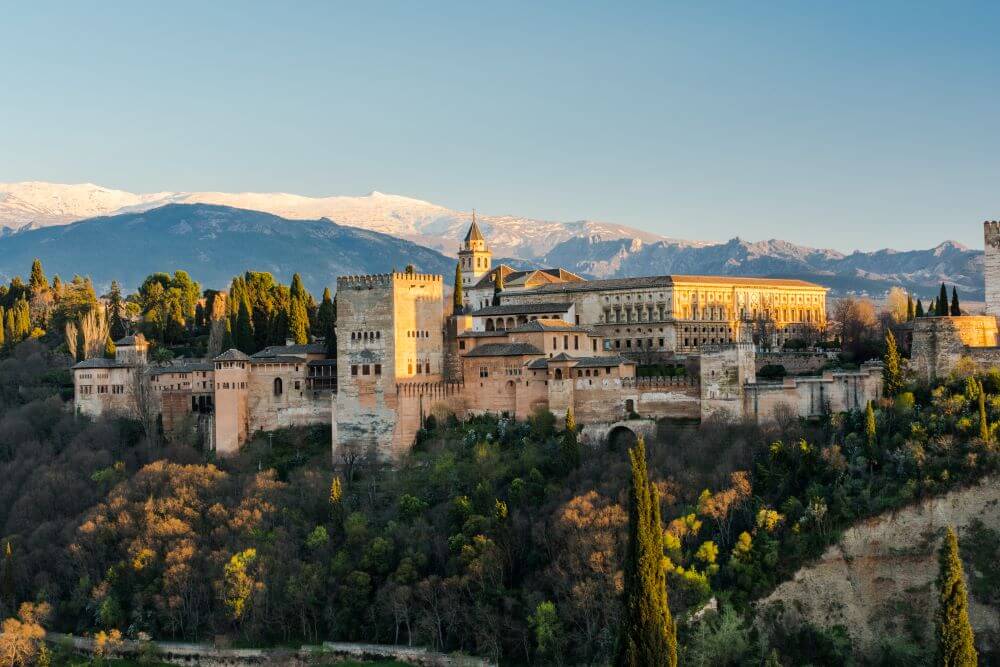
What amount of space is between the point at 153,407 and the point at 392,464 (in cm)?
1252

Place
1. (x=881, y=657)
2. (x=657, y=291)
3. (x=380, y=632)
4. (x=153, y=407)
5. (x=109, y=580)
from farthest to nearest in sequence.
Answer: (x=657, y=291)
(x=153, y=407)
(x=109, y=580)
(x=380, y=632)
(x=881, y=657)

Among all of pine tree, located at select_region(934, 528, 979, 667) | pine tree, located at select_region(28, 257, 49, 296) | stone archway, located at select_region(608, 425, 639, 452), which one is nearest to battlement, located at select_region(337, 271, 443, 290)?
stone archway, located at select_region(608, 425, 639, 452)

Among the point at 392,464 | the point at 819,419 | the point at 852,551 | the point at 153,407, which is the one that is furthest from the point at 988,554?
the point at 153,407

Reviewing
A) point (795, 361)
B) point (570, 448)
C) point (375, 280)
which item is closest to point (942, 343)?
point (795, 361)

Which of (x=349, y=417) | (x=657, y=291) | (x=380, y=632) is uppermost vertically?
(x=657, y=291)

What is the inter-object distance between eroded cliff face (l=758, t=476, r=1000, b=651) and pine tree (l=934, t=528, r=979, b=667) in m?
8.37

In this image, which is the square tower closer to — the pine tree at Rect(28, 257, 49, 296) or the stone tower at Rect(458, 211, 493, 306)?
the stone tower at Rect(458, 211, 493, 306)

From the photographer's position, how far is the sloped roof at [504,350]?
165ft

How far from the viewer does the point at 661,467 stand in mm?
43500

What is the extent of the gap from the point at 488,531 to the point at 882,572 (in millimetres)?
12690

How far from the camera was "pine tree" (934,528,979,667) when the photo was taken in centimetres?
2978

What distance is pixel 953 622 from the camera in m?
29.8

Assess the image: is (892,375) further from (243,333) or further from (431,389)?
(243,333)

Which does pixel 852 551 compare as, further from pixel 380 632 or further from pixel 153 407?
pixel 153 407
